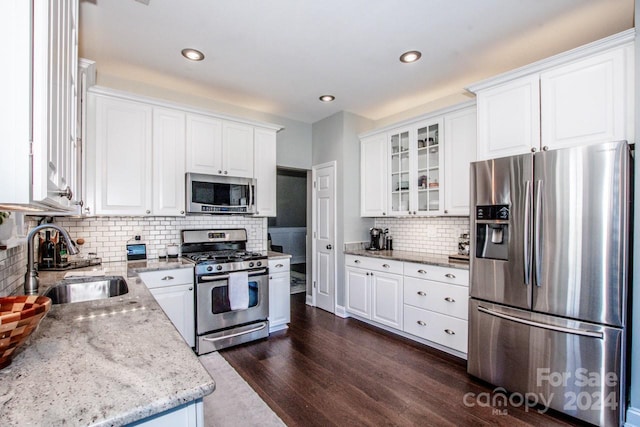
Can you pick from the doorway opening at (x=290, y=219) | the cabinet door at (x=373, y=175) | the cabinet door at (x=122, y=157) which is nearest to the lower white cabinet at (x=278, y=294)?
the cabinet door at (x=373, y=175)

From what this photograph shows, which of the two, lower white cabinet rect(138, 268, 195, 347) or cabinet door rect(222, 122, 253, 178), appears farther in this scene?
cabinet door rect(222, 122, 253, 178)

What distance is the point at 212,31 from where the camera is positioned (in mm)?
2404

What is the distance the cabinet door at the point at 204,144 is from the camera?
A: 130 inches

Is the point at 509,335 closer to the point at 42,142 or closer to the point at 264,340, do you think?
the point at 264,340

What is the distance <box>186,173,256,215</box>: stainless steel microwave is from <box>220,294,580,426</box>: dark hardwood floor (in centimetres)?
146

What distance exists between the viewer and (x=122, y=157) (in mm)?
2922

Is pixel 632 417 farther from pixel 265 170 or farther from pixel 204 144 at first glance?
pixel 204 144

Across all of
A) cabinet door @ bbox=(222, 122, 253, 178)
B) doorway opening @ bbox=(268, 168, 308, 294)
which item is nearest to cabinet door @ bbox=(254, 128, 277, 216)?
cabinet door @ bbox=(222, 122, 253, 178)

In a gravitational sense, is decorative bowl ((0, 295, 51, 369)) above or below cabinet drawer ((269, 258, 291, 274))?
above

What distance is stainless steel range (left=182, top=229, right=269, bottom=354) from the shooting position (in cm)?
298

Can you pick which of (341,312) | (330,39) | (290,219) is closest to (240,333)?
(341,312)

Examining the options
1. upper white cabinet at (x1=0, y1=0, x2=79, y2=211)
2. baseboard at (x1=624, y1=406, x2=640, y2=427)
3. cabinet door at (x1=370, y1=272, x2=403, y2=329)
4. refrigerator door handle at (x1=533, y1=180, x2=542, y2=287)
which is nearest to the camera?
upper white cabinet at (x1=0, y1=0, x2=79, y2=211)

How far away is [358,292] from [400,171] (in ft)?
5.30

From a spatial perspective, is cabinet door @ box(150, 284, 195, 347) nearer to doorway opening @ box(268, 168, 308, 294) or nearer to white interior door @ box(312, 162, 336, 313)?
white interior door @ box(312, 162, 336, 313)
